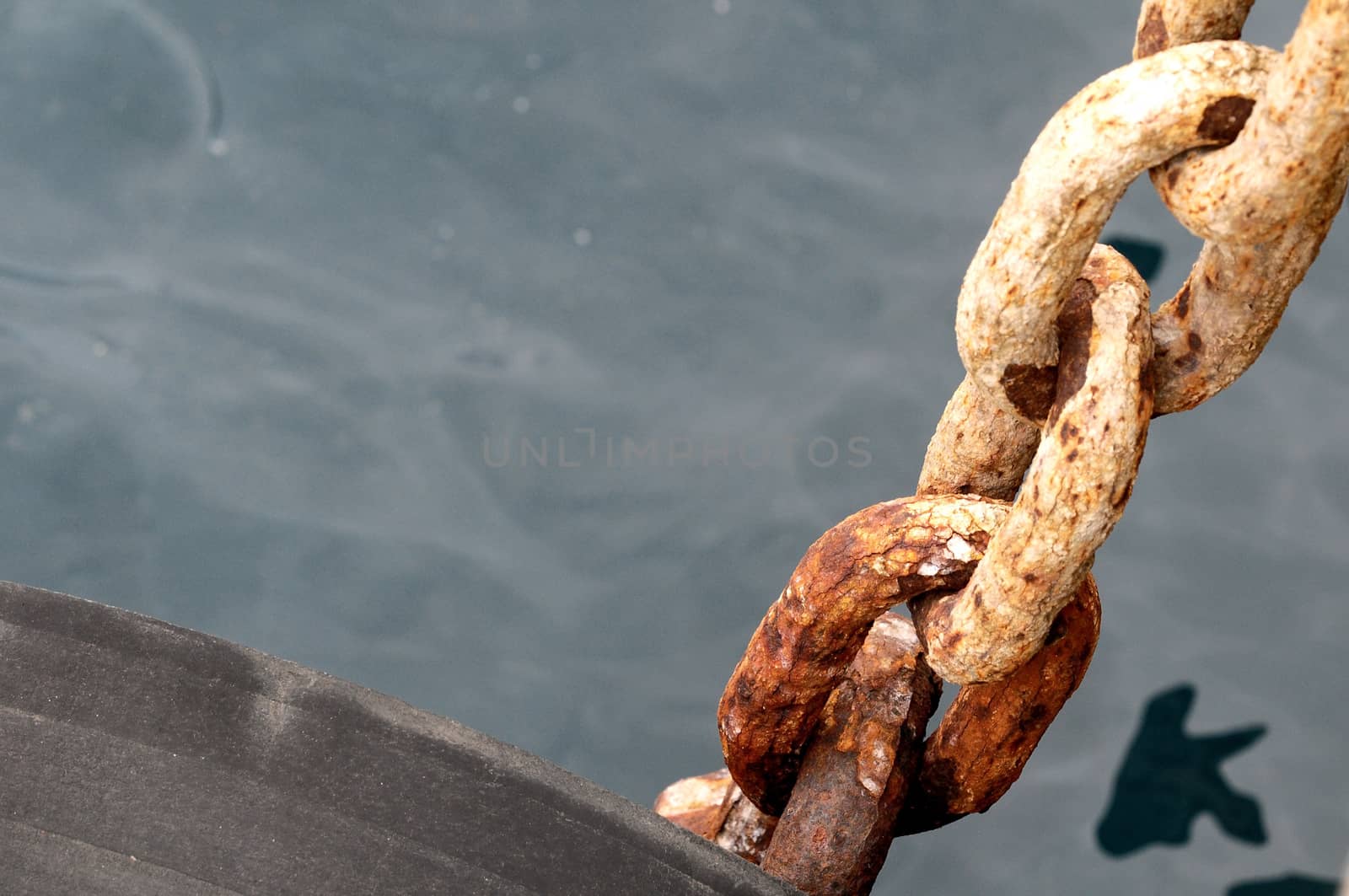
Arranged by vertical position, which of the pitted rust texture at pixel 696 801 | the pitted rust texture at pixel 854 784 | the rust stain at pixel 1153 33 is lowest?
Result: the pitted rust texture at pixel 696 801

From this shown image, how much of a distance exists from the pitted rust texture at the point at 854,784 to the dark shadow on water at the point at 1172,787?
5.51ft

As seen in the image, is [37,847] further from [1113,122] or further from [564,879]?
[1113,122]

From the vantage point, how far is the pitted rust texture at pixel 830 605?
0.90 meters

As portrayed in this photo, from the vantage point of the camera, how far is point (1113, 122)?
696 mm

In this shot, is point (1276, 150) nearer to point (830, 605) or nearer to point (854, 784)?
point (830, 605)

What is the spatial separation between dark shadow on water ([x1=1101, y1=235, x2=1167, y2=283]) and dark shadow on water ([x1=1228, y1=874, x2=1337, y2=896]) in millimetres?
1087

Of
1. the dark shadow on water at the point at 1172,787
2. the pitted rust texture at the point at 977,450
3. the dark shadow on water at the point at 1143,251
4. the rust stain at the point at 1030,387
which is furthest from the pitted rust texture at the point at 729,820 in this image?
the dark shadow on water at the point at 1143,251

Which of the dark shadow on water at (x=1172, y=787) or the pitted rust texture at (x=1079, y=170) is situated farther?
the dark shadow on water at (x=1172, y=787)

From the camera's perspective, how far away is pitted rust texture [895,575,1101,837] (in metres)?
0.93

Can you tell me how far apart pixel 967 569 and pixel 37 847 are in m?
0.57

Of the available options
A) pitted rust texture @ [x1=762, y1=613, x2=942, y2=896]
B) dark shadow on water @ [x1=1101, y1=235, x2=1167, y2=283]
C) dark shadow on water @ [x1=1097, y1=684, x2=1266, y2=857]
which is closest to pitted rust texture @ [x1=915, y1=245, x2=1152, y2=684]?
pitted rust texture @ [x1=762, y1=613, x2=942, y2=896]

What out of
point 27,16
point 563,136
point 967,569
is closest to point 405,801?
point 967,569

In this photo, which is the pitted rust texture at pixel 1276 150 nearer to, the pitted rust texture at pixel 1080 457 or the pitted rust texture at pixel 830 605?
the pitted rust texture at pixel 1080 457

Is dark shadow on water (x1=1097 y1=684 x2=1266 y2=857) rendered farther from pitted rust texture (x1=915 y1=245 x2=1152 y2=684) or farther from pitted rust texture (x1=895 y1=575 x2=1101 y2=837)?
pitted rust texture (x1=915 y1=245 x2=1152 y2=684)
